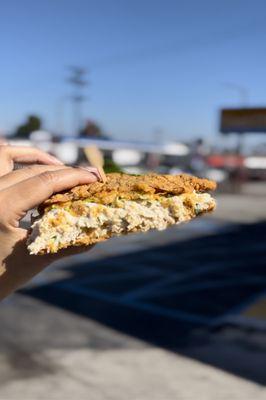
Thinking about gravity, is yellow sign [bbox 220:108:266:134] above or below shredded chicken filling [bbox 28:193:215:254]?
below

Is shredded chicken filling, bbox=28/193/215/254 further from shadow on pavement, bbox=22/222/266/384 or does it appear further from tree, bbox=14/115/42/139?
tree, bbox=14/115/42/139

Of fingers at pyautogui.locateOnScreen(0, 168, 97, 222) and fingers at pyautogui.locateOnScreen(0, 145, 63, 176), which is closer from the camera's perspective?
fingers at pyautogui.locateOnScreen(0, 168, 97, 222)

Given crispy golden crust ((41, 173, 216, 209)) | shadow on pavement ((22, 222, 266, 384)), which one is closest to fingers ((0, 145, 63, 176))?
crispy golden crust ((41, 173, 216, 209))

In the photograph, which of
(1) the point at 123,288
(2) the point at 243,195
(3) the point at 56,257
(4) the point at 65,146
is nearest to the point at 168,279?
(1) the point at 123,288

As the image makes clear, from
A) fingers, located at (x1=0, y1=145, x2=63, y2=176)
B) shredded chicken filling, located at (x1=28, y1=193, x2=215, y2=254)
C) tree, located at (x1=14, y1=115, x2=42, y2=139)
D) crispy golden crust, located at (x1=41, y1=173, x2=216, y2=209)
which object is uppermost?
fingers, located at (x1=0, y1=145, x2=63, y2=176)

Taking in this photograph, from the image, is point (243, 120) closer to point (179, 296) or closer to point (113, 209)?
point (179, 296)

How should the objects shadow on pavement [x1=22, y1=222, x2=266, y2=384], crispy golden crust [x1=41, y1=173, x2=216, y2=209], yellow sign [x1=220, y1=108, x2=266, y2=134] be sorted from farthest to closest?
1. yellow sign [x1=220, y1=108, x2=266, y2=134]
2. shadow on pavement [x1=22, y1=222, x2=266, y2=384]
3. crispy golden crust [x1=41, y1=173, x2=216, y2=209]

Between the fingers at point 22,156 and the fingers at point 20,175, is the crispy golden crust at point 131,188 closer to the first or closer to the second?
the fingers at point 20,175

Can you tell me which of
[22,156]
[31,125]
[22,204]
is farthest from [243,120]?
[31,125]
